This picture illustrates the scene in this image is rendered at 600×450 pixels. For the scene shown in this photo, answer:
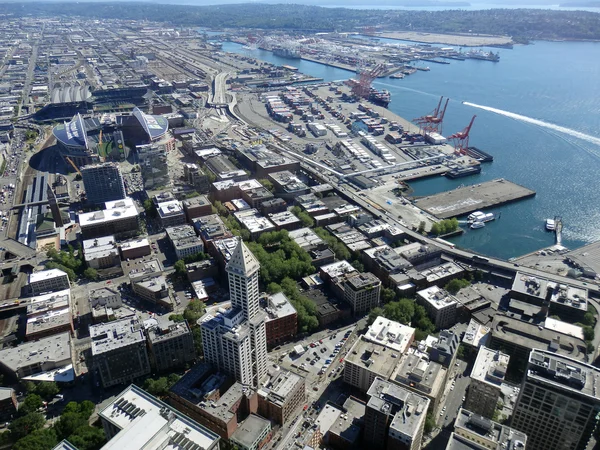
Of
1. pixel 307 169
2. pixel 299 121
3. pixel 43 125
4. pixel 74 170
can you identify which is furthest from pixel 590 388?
pixel 43 125

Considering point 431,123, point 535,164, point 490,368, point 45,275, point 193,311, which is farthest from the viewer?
point 431,123

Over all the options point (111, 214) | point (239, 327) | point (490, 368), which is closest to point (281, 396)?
point (239, 327)

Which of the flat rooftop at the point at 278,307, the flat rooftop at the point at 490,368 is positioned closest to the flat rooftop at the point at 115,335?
the flat rooftop at the point at 278,307

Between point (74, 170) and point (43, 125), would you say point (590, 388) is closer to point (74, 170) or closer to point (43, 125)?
point (74, 170)

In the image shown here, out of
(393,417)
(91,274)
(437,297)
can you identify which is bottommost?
(91,274)

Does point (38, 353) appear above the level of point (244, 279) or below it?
below

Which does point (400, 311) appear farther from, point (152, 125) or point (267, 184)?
point (152, 125)

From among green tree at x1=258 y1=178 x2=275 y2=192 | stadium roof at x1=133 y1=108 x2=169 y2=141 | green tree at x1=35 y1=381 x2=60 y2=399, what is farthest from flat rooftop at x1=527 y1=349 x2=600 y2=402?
stadium roof at x1=133 y1=108 x2=169 y2=141
